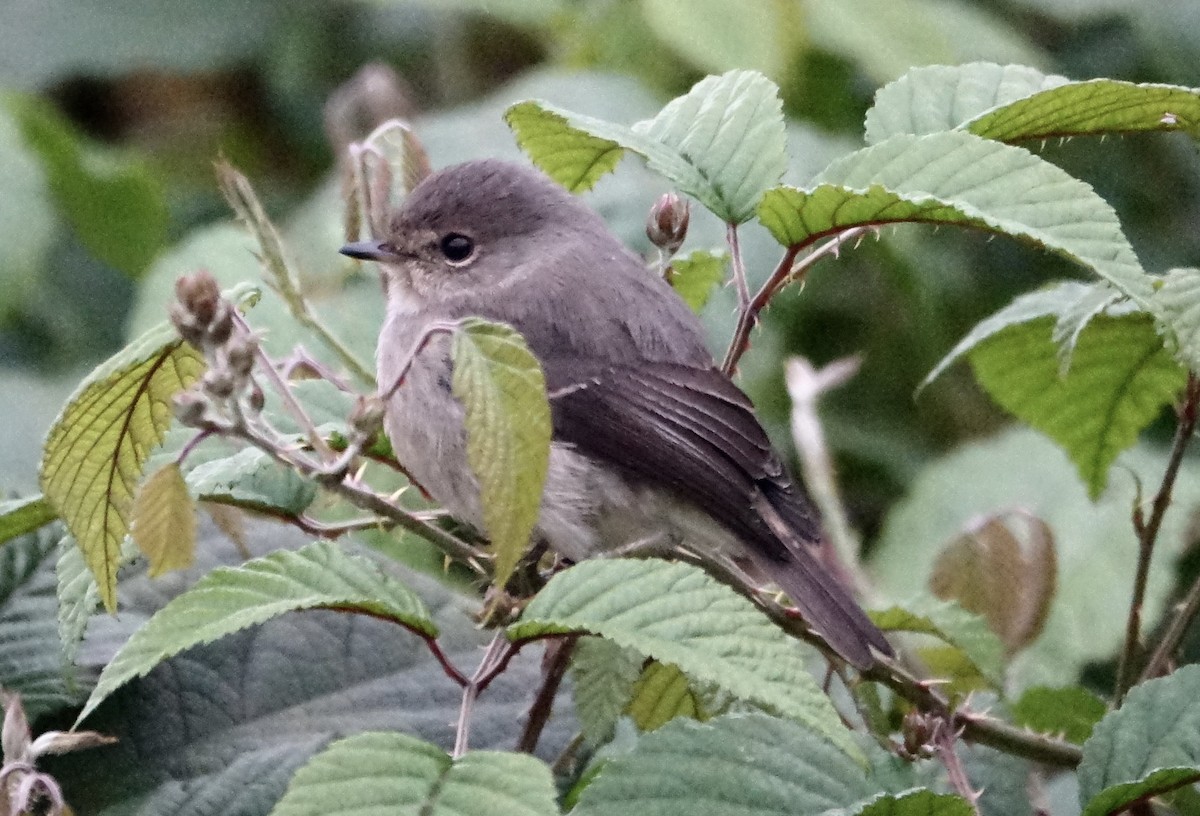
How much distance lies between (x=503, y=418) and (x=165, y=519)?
0.36 m

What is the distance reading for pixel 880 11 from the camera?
3.50 meters

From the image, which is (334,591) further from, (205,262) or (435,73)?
(435,73)

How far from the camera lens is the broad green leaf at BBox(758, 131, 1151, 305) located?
1.42 m

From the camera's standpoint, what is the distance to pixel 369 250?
2.44m

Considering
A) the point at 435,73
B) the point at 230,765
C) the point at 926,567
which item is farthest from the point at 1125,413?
the point at 435,73

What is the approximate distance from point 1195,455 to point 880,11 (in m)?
1.51

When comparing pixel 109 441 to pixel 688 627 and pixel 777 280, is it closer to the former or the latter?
pixel 688 627

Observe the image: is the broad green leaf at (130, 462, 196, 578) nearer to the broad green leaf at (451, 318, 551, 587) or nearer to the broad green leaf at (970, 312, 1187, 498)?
the broad green leaf at (451, 318, 551, 587)

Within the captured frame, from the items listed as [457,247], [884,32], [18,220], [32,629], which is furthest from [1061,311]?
[18,220]

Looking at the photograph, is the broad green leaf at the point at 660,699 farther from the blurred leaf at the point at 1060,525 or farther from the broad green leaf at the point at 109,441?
the blurred leaf at the point at 1060,525

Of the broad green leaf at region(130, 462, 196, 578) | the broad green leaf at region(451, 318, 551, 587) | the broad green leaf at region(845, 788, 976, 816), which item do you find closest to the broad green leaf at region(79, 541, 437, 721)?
the broad green leaf at region(130, 462, 196, 578)

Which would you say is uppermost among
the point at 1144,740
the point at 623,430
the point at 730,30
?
the point at 730,30

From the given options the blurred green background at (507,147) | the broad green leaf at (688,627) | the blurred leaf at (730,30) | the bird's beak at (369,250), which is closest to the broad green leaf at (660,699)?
the broad green leaf at (688,627)

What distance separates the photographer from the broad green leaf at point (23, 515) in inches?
64.5
